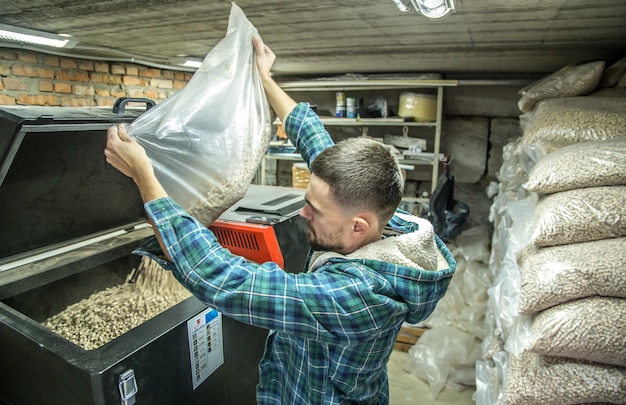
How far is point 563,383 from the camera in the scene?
111 cm

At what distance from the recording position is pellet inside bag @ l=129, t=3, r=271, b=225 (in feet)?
2.91

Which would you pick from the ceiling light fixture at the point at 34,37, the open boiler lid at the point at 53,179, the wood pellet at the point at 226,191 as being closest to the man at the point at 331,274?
the wood pellet at the point at 226,191

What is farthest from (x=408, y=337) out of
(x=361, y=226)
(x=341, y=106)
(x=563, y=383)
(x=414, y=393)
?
(x=361, y=226)

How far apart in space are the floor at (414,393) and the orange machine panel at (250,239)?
1521 mm

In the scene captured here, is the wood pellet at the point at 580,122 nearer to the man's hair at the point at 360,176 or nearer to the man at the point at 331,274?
the man at the point at 331,274

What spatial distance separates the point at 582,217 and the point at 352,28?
3.28 feet

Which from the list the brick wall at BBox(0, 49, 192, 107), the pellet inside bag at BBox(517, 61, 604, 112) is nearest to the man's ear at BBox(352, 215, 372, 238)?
the pellet inside bag at BBox(517, 61, 604, 112)

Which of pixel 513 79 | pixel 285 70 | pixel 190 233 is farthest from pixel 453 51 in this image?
pixel 190 233

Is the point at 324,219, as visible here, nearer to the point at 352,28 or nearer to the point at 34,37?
the point at 352,28

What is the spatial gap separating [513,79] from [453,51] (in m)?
1.17

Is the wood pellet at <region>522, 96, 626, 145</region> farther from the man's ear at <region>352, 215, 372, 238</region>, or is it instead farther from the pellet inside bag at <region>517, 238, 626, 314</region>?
the man's ear at <region>352, 215, 372, 238</region>

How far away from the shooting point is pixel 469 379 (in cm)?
227

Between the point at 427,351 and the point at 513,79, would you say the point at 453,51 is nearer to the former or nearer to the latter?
the point at 513,79

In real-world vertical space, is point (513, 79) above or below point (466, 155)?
above
